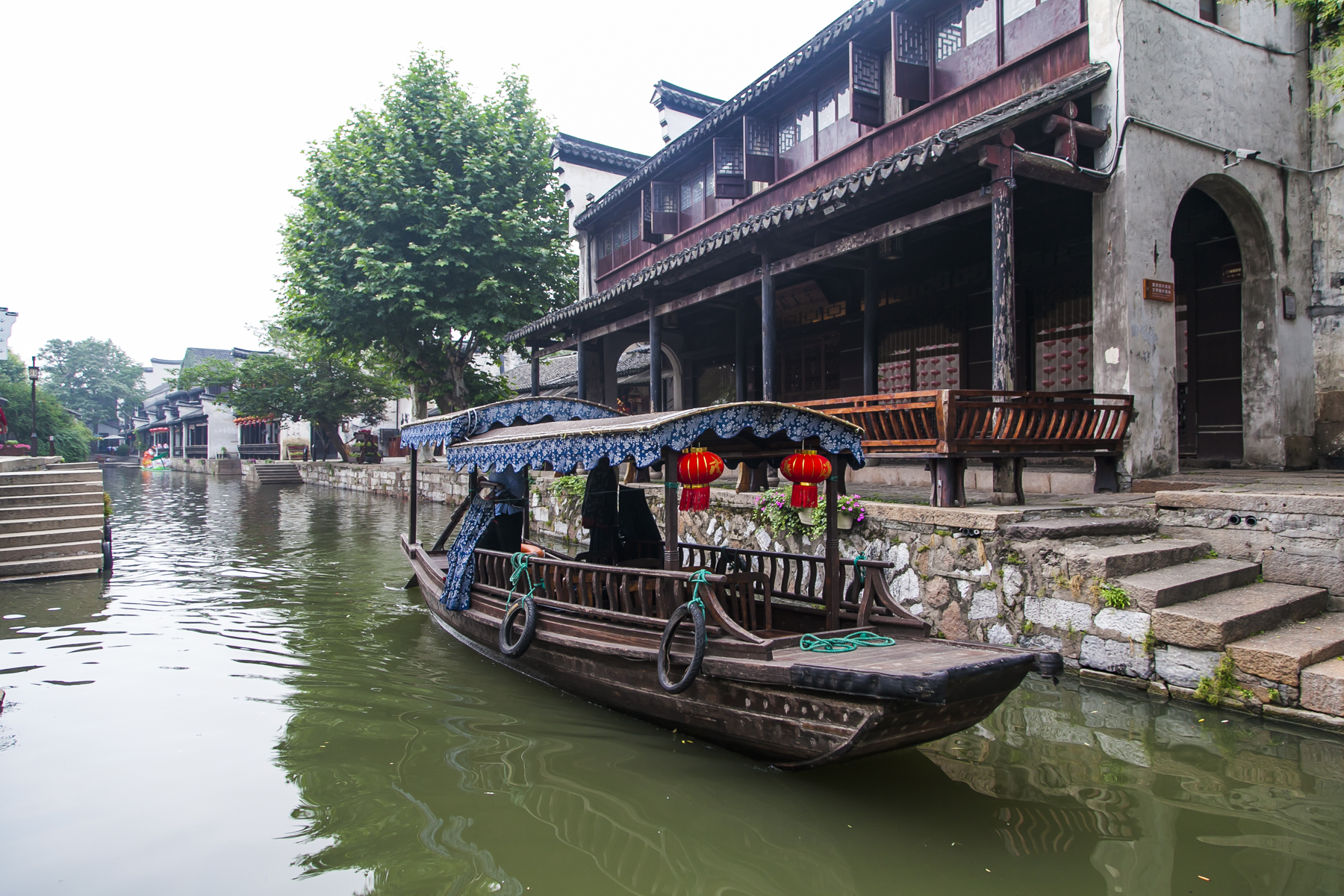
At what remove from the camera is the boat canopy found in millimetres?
4668

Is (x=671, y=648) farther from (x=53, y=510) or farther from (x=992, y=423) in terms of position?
(x=53, y=510)

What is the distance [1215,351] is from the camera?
28.7 ft

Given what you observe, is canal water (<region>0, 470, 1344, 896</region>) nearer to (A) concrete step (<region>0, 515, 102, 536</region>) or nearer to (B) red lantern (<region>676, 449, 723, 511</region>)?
(B) red lantern (<region>676, 449, 723, 511</region>)

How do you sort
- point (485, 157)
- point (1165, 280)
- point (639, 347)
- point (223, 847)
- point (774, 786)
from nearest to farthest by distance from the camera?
point (223, 847)
point (774, 786)
point (1165, 280)
point (485, 157)
point (639, 347)

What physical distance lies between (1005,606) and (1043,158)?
13.8 feet

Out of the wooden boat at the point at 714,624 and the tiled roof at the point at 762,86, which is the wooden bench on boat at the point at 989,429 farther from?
the tiled roof at the point at 762,86

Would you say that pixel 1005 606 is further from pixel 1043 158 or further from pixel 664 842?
pixel 1043 158

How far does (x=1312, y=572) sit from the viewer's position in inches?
213

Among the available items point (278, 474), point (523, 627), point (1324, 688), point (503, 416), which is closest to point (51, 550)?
point (503, 416)

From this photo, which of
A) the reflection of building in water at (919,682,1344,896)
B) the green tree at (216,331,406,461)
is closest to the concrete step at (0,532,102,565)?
the reflection of building in water at (919,682,1344,896)

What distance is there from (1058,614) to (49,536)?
1247cm

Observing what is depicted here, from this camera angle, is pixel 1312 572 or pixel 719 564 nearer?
pixel 1312 572

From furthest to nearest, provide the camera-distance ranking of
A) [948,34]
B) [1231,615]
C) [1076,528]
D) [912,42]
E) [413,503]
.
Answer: [413,503] → [912,42] → [948,34] → [1076,528] → [1231,615]

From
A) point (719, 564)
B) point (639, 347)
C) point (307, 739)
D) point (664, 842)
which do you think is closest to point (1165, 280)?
point (719, 564)
